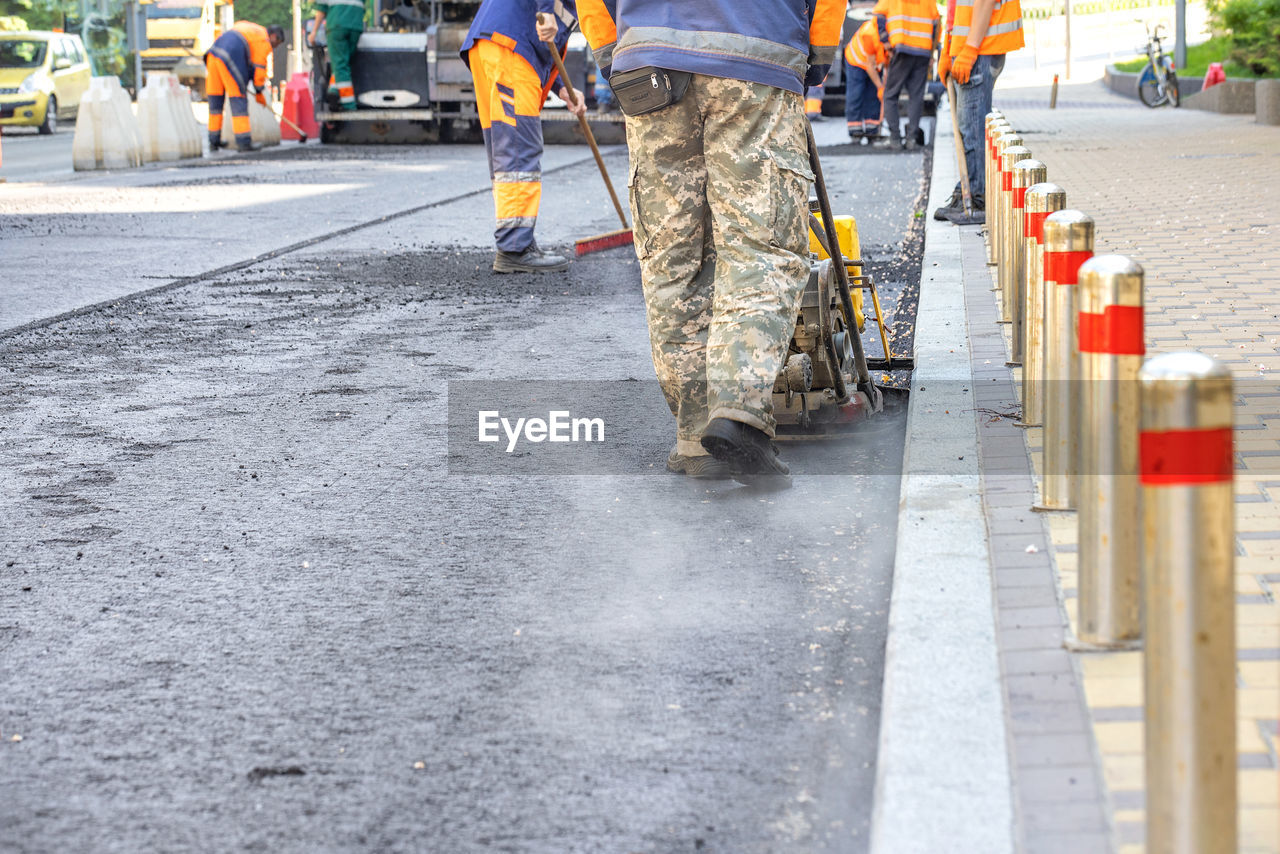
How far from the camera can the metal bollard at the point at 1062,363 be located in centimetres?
381

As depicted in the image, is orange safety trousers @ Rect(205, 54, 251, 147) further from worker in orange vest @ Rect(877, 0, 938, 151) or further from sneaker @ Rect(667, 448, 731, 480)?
sneaker @ Rect(667, 448, 731, 480)

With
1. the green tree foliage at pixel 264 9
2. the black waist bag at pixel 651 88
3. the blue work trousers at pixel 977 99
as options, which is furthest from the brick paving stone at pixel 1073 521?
the green tree foliage at pixel 264 9

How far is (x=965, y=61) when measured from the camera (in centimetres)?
993

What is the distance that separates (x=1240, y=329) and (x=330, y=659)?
424 cm

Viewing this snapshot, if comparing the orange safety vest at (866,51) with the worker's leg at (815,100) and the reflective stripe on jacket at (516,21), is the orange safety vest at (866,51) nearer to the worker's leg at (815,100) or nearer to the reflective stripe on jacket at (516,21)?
the worker's leg at (815,100)

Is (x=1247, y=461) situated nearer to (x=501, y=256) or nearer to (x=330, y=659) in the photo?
(x=330, y=659)

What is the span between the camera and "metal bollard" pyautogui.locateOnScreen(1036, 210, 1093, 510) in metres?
3.81

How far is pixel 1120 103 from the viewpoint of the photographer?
28172 millimetres

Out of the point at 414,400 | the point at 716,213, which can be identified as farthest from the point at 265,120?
the point at 716,213

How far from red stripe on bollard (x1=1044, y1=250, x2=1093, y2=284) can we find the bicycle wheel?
2417 centimetres

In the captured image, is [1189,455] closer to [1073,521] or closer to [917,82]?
[1073,521]

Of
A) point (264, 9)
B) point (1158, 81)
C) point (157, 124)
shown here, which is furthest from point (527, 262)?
point (264, 9)

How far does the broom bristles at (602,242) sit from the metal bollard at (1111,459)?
7060mm

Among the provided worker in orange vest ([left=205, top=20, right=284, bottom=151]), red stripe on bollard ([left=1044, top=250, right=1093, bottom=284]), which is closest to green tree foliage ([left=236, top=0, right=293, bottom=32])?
worker in orange vest ([left=205, top=20, right=284, bottom=151])
